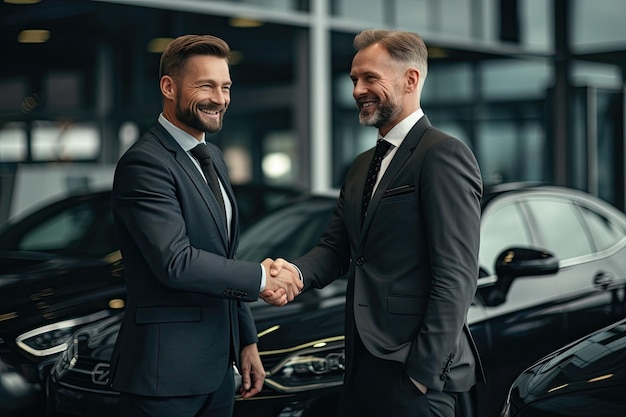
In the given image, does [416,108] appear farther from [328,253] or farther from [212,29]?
[212,29]

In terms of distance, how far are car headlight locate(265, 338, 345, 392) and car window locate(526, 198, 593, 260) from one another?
1.73m

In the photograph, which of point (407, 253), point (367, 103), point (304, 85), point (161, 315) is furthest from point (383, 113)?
point (304, 85)

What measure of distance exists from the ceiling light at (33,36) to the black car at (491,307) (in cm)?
496

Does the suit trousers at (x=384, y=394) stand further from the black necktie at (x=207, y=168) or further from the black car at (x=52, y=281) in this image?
the black car at (x=52, y=281)

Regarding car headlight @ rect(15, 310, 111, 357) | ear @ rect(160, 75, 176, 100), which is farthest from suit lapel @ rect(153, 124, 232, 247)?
car headlight @ rect(15, 310, 111, 357)

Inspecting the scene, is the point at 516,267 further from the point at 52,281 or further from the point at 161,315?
the point at 52,281

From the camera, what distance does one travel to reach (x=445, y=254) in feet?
8.93

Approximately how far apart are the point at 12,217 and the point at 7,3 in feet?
6.56

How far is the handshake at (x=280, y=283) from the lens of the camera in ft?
10.3

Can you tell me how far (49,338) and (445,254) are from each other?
2222 millimetres

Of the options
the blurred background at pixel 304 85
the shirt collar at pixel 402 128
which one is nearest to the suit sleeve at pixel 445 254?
the shirt collar at pixel 402 128

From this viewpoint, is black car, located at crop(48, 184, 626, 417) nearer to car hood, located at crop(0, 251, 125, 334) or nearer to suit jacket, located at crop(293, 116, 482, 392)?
car hood, located at crop(0, 251, 125, 334)

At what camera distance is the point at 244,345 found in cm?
310

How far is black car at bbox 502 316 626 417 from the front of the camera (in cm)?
276
